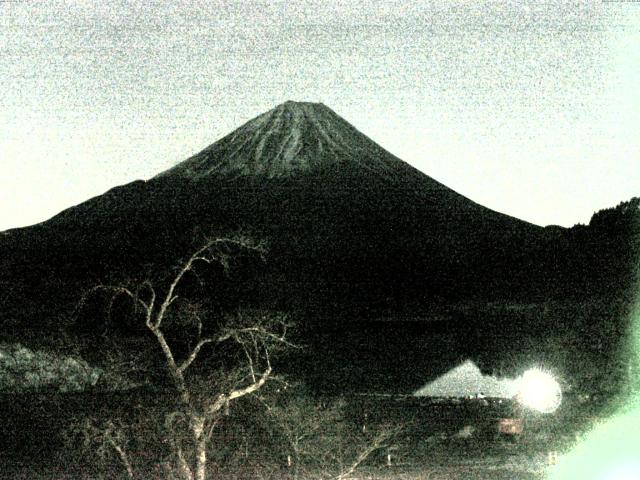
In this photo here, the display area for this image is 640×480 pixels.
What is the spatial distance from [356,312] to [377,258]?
66.4 feet

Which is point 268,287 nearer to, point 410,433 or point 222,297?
point 222,297

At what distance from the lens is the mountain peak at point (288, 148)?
114812mm

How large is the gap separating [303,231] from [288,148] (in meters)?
29.8

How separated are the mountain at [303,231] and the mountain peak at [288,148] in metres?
0.28

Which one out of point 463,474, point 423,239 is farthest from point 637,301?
point 423,239

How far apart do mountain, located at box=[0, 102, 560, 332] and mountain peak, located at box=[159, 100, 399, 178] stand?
0.28 m

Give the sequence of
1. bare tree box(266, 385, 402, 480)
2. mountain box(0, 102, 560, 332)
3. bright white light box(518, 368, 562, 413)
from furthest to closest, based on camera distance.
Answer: mountain box(0, 102, 560, 332) < bare tree box(266, 385, 402, 480) < bright white light box(518, 368, 562, 413)

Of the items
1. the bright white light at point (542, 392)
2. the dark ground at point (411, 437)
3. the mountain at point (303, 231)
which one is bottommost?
the dark ground at point (411, 437)

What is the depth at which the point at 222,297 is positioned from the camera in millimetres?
67438

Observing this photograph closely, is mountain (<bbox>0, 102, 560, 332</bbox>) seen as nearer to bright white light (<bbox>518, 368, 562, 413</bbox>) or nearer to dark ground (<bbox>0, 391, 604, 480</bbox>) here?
dark ground (<bbox>0, 391, 604, 480</bbox>)

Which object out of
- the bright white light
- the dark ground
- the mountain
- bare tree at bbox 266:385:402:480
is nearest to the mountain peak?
the mountain

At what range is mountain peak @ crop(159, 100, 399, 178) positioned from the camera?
377ft

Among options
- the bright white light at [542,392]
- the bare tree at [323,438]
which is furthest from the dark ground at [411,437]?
the bright white light at [542,392]

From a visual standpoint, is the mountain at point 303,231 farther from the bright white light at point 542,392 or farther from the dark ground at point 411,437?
the bright white light at point 542,392
